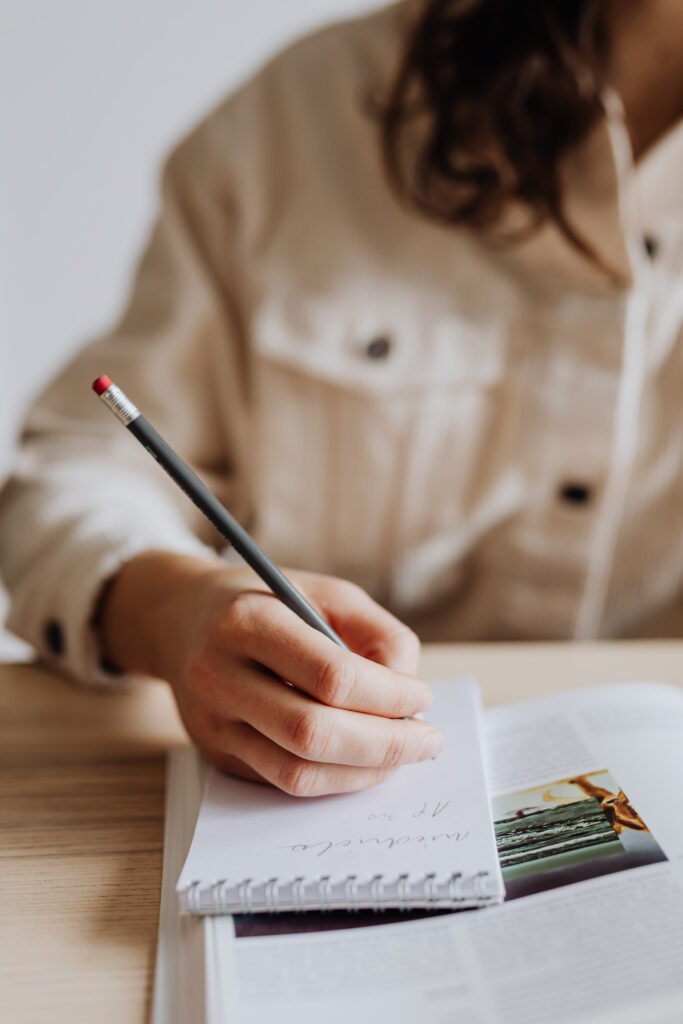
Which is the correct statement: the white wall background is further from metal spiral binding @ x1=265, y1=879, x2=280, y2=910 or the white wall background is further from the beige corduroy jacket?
metal spiral binding @ x1=265, y1=879, x2=280, y2=910

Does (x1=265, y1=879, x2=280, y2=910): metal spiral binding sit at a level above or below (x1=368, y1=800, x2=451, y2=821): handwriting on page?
below

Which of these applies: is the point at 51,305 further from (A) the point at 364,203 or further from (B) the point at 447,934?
(B) the point at 447,934

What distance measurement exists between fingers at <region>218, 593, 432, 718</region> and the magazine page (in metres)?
0.06

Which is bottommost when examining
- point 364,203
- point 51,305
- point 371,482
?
point 371,482

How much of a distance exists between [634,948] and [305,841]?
0.39 ft

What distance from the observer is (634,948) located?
0.98 feet

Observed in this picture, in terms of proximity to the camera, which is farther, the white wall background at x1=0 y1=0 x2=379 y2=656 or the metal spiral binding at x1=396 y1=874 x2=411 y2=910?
the white wall background at x1=0 y1=0 x2=379 y2=656

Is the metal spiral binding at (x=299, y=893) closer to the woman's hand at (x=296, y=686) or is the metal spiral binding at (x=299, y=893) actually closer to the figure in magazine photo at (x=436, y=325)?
the woman's hand at (x=296, y=686)

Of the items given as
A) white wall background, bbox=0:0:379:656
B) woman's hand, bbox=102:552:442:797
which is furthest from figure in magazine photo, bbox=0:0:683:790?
white wall background, bbox=0:0:379:656

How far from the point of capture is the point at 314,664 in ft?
1.20

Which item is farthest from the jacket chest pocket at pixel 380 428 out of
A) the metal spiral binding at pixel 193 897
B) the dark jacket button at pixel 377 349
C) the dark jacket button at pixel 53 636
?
the metal spiral binding at pixel 193 897

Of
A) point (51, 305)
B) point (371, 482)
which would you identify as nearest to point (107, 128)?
point (51, 305)

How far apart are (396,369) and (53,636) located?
32 cm

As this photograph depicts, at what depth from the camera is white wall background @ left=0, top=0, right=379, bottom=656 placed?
142 centimetres
